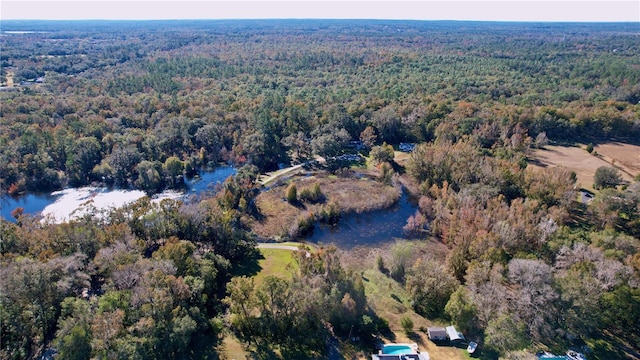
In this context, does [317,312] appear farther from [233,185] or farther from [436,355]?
[233,185]

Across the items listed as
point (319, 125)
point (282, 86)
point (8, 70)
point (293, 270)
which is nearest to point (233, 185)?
point (293, 270)

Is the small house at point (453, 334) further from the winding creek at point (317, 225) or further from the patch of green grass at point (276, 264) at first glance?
the winding creek at point (317, 225)

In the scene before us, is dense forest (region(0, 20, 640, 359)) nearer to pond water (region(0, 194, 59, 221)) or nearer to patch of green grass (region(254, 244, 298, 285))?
patch of green grass (region(254, 244, 298, 285))

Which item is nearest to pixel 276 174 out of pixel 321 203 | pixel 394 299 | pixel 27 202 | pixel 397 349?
pixel 321 203

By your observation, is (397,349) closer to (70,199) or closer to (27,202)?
(70,199)

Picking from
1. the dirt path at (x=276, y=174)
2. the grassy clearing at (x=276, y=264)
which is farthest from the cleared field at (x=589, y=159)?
the grassy clearing at (x=276, y=264)
